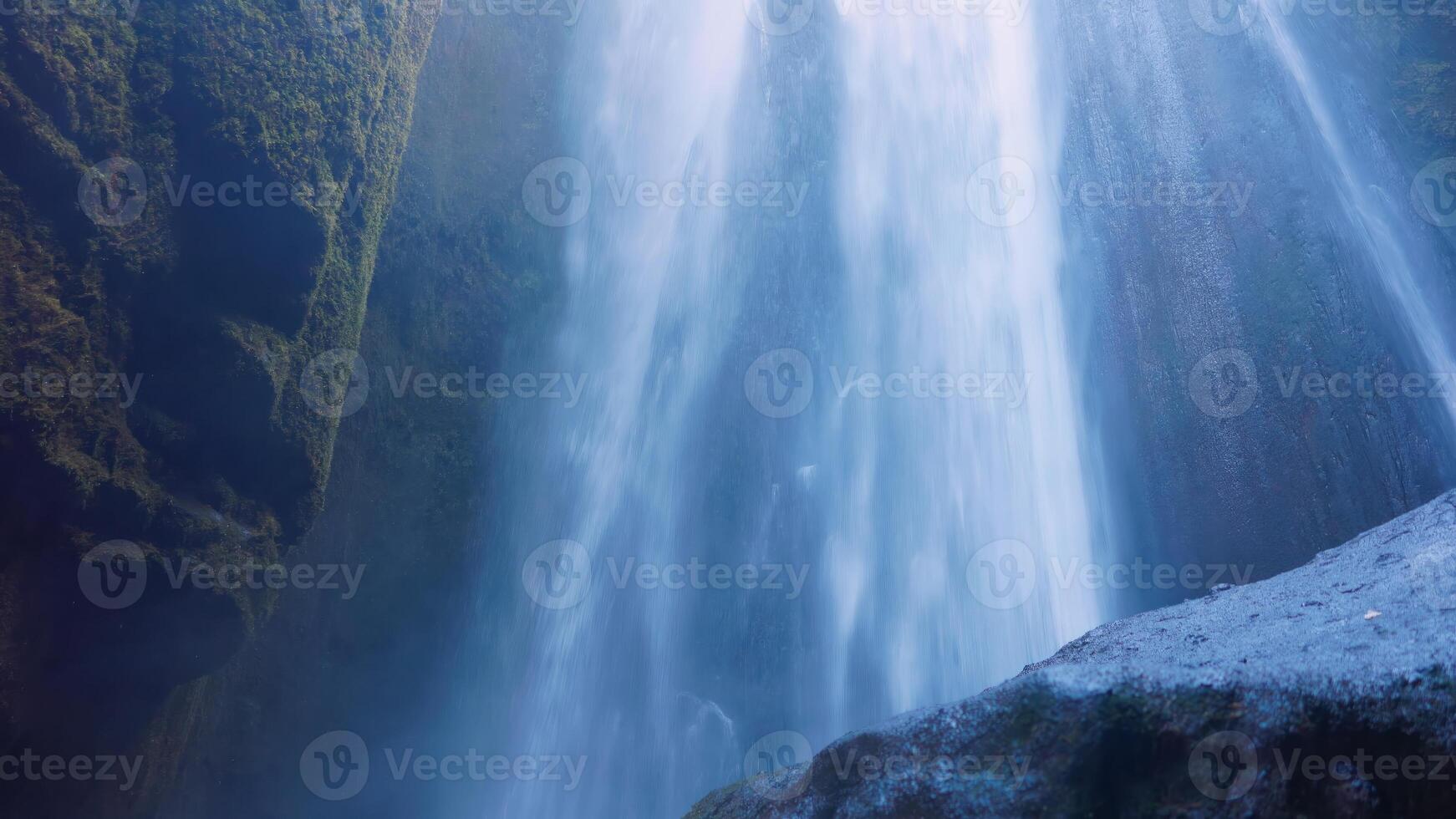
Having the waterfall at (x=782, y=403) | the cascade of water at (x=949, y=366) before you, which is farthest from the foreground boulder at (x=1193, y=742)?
the waterfall at (x=782, y=403)

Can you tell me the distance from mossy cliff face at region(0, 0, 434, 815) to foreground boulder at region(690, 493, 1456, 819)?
5791mm

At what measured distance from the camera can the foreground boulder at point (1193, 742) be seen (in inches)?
88.4

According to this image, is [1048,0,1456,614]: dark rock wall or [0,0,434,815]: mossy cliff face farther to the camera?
[1048,0,1456,614]: dark rock wall

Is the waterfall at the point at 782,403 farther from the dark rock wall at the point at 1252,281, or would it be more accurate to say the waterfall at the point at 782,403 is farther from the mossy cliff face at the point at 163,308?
the mossy cliff face at the point at 163,308

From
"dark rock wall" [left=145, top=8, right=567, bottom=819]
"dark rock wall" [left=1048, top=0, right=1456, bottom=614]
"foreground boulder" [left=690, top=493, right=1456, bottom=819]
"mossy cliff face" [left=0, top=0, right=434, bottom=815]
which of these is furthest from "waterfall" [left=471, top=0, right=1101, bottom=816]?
"foreground boulder" [left=690, top=493, right=1456, bottom=819]

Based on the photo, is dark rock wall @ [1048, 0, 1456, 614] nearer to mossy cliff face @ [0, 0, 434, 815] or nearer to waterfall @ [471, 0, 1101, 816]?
waterfall @ [471, 0, 1101, 816]

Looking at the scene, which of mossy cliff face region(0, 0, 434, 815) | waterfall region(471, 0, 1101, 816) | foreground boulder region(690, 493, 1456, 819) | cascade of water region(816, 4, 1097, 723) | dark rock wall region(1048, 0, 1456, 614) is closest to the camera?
foreground boulder region(690, 493, 1456, 819)

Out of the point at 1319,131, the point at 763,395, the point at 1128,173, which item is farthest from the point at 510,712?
the point at 1319,131

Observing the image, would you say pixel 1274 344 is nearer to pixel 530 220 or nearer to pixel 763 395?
pixel 763 395

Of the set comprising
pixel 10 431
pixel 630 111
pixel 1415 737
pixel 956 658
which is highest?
pixel 630 111

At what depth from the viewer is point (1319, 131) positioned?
923 centimetres

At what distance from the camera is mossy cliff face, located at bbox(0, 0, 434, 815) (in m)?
5.53

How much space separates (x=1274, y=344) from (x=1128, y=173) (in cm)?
296

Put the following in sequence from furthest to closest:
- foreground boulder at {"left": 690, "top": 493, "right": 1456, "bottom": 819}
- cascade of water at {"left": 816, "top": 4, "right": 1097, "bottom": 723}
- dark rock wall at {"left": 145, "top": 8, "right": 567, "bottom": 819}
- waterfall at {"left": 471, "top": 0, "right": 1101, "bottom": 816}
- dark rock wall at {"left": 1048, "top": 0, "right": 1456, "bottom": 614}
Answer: waterfall at {"left": 471, "top": 0, "right": 1101, "bottom": 816}
cascade of water at {"left": 816, "top": 4, "right": 1097, "bottom": 723}
dark rock wall at {"left": 145, "top": 8, "right": 567, "bottom": 819}
dark rock wall at {"left": 1048, "top": 0, "right": 1456, "bottom": 614}
foreground boulder at {"left": 690, "top": 493, "right": 1456, "bottom": 819}
